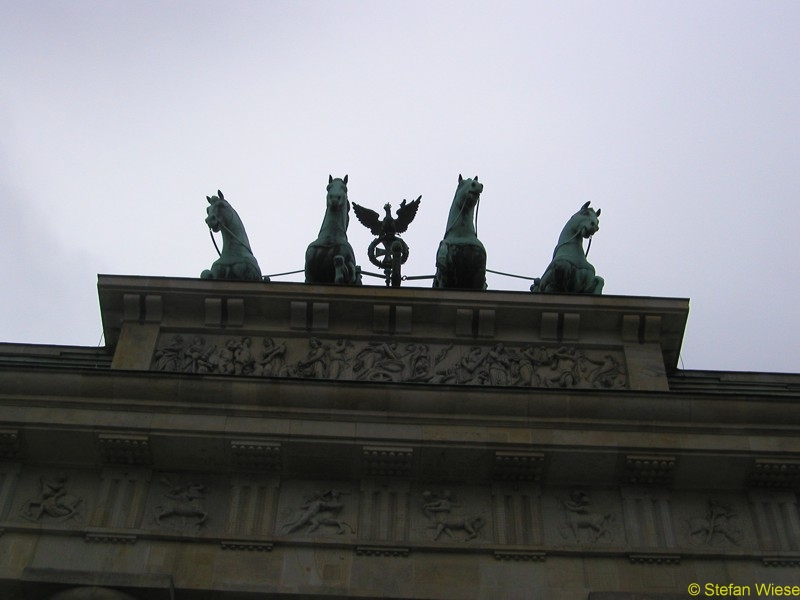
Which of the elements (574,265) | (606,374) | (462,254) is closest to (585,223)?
(574,265)

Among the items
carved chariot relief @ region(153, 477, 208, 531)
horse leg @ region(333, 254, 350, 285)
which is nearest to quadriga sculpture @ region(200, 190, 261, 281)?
horse leg @ region(333, 254, 350, 285)

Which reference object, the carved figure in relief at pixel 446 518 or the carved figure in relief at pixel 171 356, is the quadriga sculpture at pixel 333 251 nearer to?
the carved figure in relief at pixel 171 356

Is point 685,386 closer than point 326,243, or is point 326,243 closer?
point 685,386

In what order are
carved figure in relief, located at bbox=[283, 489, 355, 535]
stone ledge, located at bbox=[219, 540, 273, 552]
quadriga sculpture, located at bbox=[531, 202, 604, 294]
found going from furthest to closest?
quadriga sculpture, located at bbox=[531, 202, 604, 294] < carved figure in relief, located at bbox=[283, 489, 355, 535] < stone ledge, located at bbox=[219, 540, 273, 552]

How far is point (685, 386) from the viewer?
62.0 ft

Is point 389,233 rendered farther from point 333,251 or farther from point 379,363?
point 379,363

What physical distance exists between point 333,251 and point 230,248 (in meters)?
1.80

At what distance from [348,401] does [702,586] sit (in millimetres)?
5177

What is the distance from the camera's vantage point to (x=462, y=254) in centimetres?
2030

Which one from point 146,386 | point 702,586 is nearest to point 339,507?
point 146,386

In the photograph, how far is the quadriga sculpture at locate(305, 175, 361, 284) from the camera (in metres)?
20.1

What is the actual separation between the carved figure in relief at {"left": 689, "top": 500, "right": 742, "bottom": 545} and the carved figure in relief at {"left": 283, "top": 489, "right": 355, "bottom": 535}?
452cm

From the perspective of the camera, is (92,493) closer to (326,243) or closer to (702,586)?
(326,243)

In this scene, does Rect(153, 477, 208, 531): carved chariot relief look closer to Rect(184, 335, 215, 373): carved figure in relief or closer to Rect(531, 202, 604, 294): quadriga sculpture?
Rect(184, 335, 215, 373): carved figure in relief
